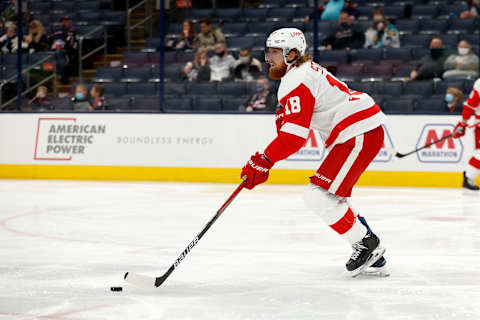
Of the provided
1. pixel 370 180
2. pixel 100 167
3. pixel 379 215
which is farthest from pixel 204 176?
pixel 379 215

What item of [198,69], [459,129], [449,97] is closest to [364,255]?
[459,129]

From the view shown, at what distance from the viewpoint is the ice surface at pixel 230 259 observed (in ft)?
11.1

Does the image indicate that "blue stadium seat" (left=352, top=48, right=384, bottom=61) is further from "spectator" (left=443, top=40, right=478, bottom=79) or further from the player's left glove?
the player's left glove

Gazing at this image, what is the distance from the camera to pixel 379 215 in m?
6.97

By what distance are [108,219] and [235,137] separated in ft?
12.4

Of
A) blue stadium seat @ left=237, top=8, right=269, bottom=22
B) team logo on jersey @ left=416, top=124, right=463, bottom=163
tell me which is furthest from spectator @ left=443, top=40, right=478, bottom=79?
blue stadium seat @ left=237, top=8, right=269, bottom=22

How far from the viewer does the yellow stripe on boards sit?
31.8 ft

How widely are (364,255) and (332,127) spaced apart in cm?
65

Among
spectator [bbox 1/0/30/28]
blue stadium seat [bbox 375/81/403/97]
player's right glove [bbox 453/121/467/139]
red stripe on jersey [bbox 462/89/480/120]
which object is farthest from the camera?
spectator [bbox 1/0/30/28]

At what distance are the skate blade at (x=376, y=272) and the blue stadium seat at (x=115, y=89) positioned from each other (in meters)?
6.89

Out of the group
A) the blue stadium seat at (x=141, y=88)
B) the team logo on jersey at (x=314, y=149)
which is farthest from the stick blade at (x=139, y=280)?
the blue stadium seat at (x=141, y=88)

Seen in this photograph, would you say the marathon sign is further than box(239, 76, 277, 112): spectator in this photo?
Yes

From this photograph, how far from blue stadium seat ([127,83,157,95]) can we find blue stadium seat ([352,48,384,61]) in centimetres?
253

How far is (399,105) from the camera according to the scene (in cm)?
985
